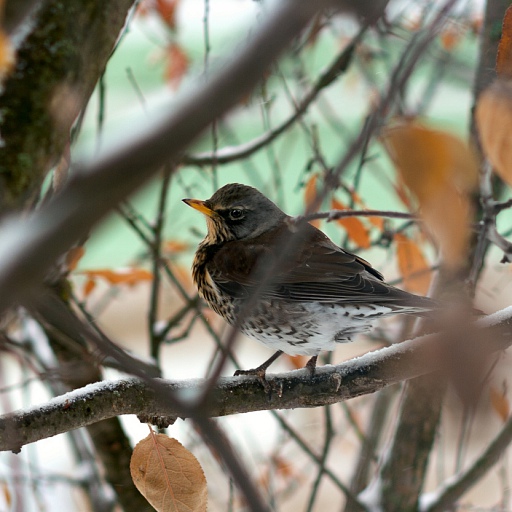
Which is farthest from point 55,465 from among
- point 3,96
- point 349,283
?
point 3,96

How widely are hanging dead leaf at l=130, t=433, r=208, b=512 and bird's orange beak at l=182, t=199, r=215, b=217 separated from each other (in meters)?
1.28

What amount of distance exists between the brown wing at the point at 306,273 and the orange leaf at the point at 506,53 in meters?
1.40

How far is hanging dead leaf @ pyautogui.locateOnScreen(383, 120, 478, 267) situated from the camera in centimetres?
83

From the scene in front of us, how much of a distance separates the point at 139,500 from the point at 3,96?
159 centimetres

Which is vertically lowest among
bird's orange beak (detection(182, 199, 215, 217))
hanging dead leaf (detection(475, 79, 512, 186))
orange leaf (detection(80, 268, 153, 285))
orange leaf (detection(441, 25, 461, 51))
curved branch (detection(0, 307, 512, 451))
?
hanging dead leaf (detection(475, 79, 512, 186))

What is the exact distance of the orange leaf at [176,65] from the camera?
3982 mm

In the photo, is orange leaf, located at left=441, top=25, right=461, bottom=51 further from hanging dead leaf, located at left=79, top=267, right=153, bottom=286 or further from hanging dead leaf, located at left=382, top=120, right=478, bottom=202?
hanging dead leaf, located at left=382, top=120, right=478, bottom=202

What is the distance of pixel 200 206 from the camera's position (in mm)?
2891

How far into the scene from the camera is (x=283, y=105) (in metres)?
4.92

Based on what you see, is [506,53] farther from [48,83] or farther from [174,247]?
[174,247]

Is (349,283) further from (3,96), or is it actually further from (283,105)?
(283,105)

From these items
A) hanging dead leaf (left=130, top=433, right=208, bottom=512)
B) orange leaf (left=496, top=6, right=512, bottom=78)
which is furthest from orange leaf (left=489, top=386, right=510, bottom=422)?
orange leaf (left=496, top=6, right=512, bottom=78)

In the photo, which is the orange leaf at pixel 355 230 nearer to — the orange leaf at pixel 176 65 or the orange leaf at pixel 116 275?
the orange leaf at pixel 116 275

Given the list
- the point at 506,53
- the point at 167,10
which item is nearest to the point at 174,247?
the point at 167,10
